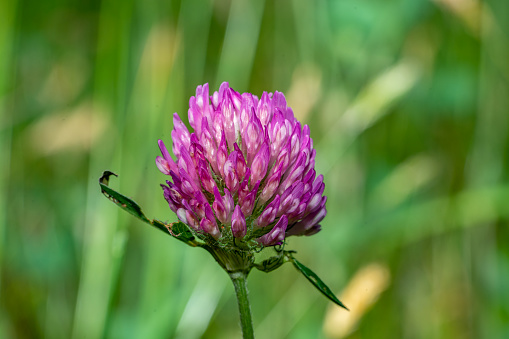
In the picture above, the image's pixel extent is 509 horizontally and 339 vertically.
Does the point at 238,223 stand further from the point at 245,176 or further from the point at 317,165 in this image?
the point at 317,165

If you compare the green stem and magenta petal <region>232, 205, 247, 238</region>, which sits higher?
magenta petal <region>232, 205, 247, 238</region>

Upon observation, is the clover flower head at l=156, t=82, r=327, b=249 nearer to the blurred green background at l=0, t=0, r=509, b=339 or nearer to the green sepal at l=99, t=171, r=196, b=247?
the green sepal at l=99, t=171, r=196, b=247

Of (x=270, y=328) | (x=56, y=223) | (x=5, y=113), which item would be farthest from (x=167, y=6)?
(x=270, y=328)

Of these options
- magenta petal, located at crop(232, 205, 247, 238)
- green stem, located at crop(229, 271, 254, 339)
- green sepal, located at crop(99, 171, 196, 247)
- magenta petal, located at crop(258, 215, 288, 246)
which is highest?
green sepal, located at crop(99, 171, 196, 247)

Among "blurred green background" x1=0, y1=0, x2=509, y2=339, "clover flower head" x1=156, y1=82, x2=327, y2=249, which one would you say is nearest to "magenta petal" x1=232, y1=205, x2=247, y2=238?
"clover flower head" x1=156, y1=82, x2=327, y2=249

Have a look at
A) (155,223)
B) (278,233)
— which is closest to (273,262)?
(278,233)

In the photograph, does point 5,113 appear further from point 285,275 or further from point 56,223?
point 285,275
